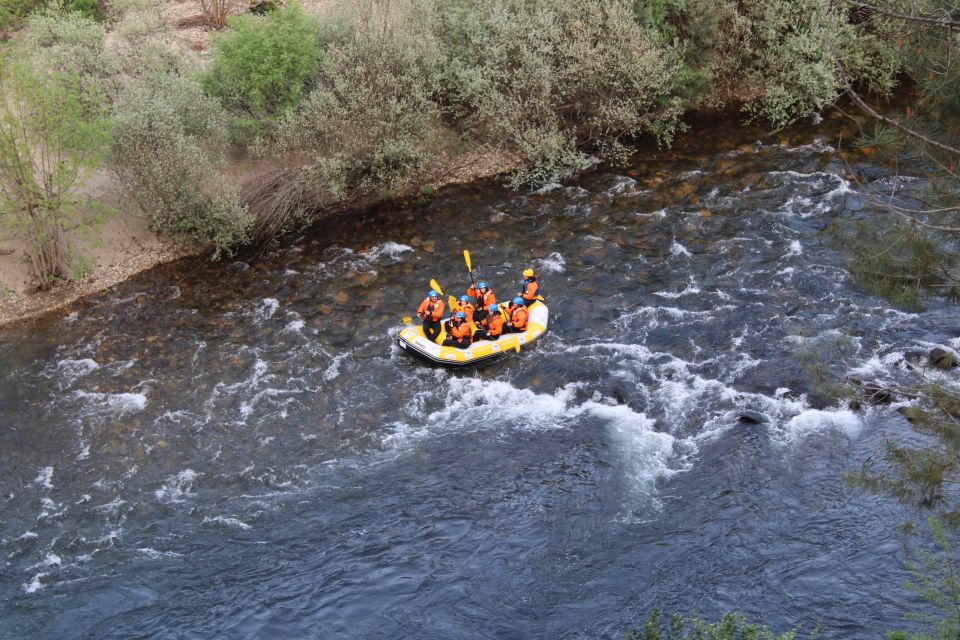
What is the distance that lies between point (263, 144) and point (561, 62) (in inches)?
311

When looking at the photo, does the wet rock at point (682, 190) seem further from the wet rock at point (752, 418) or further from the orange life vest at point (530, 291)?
the wet rock at point (752, 418)

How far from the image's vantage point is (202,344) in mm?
17750

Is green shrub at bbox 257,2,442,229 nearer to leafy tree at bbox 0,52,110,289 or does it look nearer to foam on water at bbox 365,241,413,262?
foam on water at bbox 365,241,413,262

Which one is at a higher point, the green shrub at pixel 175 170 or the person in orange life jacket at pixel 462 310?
the green shrub at pixel 175 170

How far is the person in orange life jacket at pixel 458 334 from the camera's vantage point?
16703 mm

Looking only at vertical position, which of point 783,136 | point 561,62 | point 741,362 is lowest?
point 741,362

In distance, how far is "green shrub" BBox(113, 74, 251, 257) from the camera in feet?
63.9

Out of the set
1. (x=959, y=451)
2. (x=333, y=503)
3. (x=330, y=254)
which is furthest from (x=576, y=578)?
(x=330, y=254)

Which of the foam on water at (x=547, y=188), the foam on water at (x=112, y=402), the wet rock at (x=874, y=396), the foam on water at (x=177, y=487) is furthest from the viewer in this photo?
the foam on water at (x=547, y=188)

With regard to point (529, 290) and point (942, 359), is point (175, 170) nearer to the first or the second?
point (529, 290)

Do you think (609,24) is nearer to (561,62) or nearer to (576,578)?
(561,62)

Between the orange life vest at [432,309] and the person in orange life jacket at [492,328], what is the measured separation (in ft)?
2.79

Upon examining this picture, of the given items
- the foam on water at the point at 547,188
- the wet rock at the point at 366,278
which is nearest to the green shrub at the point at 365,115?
the wet rock at the point at 366,278

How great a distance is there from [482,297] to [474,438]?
3.58m
